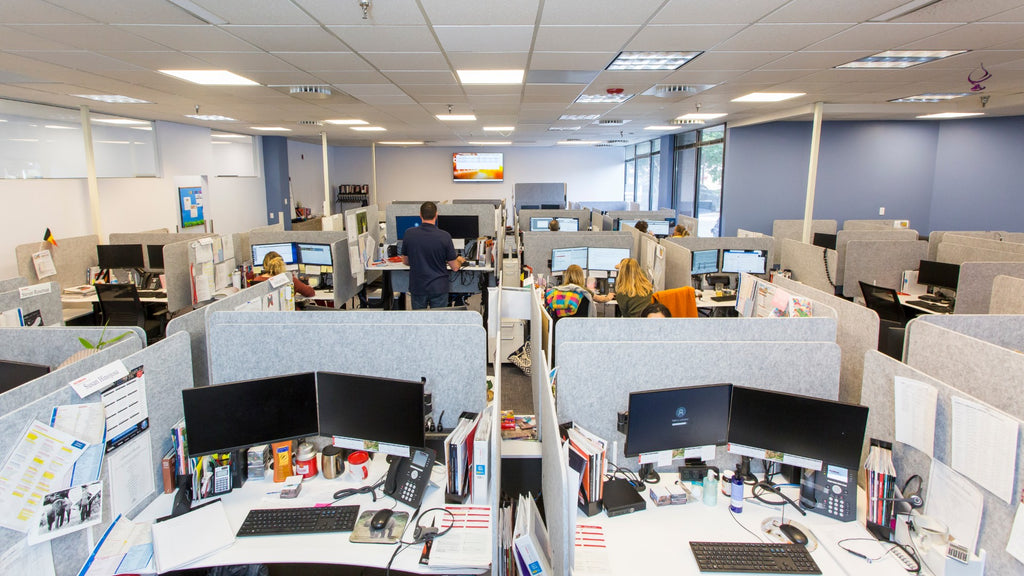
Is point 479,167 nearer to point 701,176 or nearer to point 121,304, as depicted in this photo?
point 701,176

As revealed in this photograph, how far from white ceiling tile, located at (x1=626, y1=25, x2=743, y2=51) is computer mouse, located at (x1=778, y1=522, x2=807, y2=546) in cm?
219

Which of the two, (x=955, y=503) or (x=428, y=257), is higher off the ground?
(x=428, y=257)

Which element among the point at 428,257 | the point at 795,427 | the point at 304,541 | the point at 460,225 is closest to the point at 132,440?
the point at 304,541

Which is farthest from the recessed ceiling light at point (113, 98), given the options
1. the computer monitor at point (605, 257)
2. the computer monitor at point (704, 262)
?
the computer monitor at point (704, 262)

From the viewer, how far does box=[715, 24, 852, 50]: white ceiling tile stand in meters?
2.65

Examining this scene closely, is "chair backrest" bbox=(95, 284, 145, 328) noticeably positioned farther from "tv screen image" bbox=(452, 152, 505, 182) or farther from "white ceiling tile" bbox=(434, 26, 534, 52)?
"tv screen image" bbox=(452, 152, 505, 182)

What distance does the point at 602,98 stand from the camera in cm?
505

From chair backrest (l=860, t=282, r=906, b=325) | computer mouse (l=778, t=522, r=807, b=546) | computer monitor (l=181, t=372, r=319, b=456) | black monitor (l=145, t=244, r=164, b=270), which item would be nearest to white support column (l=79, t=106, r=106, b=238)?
black monitor (l=145, t=244, r=164, b=270)

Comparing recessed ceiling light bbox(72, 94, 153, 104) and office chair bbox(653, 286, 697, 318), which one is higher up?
recessed ceiling light bbox(72, 94, 153, 104)

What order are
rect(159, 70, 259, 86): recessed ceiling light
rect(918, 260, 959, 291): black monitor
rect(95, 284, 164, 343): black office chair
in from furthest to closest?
1. rect(918, 260, 959, 291): black monitor
2. rect(95, 284, 164, 343): black office chair
3. rect(159, 70, 259, 86): recessed ceiling light

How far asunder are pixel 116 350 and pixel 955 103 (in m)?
7.61

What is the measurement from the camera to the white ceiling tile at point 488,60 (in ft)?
10.4

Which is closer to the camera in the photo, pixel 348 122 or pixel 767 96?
pixel 767 96

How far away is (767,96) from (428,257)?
11.5 feet
